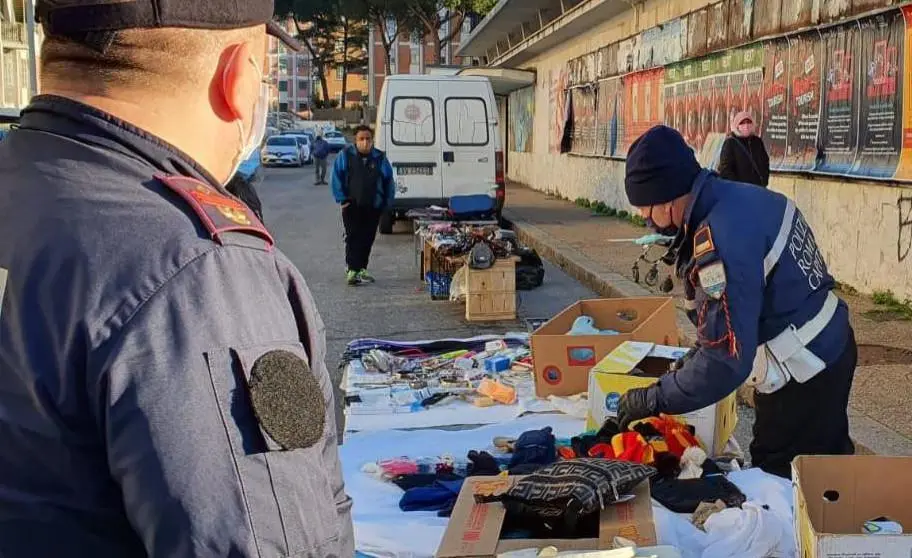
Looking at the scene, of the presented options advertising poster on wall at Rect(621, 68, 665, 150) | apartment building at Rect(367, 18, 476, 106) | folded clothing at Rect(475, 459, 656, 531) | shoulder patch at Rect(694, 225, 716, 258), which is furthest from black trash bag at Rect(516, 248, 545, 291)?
apartment building at Rect(367, 18, 476, 106)

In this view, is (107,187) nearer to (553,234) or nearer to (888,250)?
(888,250)

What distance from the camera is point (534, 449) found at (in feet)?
12.4

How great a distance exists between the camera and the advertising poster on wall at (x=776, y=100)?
10.8 m

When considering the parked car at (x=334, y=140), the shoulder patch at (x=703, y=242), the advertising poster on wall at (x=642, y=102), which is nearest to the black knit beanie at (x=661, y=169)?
the shoulder patch at (x=703, y=242)

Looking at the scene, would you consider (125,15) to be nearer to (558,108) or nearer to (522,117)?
(558,108)

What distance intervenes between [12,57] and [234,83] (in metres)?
16.9

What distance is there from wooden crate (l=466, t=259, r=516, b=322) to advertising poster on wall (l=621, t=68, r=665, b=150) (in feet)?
23.8

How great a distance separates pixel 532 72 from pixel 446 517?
24.8 meters

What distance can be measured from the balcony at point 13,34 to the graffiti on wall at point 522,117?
14779mm

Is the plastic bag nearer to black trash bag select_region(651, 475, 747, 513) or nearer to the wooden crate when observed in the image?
the wooden crate

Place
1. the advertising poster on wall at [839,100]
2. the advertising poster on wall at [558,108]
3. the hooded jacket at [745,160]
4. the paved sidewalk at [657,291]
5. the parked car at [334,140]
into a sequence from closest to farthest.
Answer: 1. the paved sidewalk at [657,291]
2. the advertising poster on wall at [839,100]
3. the hooded jacket at [745,160]
4. the advertising poster on wall at [558,108]
5. the parked car at [334,140]

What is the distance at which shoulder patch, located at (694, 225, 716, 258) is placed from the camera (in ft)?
10.4

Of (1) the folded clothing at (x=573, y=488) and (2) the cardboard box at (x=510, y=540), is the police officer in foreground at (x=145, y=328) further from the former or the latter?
(1) the folded clothing at (x=573, y=488)

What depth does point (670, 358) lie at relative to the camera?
4367 millimetres
